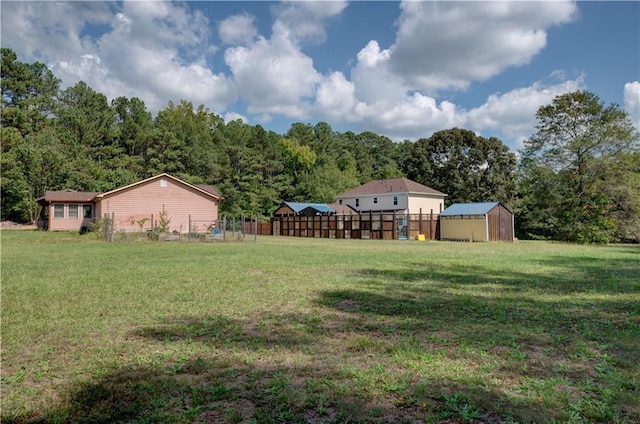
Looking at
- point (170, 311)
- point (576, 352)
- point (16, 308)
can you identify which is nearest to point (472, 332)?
point (576, 352)

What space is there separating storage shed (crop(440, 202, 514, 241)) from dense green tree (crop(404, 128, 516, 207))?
17.8m

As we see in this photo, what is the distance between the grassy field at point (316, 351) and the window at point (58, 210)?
26.0 m

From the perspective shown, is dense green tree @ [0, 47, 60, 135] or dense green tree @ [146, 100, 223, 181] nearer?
dense green tree @ [0, 47, 60, 135]

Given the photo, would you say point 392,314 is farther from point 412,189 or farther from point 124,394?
point 412,189

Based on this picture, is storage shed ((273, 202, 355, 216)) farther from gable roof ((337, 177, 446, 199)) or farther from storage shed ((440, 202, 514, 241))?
storage shed ((440, 202, 514, 241))

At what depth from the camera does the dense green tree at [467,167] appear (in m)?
48.6

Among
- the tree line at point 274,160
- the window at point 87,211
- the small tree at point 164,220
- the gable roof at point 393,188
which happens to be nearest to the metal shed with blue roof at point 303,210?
the gable roof at point 393,188

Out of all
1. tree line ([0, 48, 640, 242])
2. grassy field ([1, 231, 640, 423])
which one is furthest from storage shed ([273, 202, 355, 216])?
grassy field ([1, 231, 640, 423])

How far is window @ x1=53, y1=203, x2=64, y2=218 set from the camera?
3100 cm

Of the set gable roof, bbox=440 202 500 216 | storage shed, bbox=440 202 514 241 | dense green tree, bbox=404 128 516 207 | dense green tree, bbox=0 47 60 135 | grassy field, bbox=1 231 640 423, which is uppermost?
dense green tree, bbox=0 47 60 135

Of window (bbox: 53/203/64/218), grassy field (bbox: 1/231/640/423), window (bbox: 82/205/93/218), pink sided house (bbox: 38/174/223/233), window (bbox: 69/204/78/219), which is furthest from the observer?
window (bbox: 82/205/93/218)

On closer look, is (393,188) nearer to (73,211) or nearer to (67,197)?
(73,211)

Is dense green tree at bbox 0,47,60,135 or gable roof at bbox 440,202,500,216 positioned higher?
dense green tree at bbox 0,47,60,135

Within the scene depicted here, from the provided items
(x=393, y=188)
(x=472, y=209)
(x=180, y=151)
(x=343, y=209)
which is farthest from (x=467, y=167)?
(x=180, y=151)
